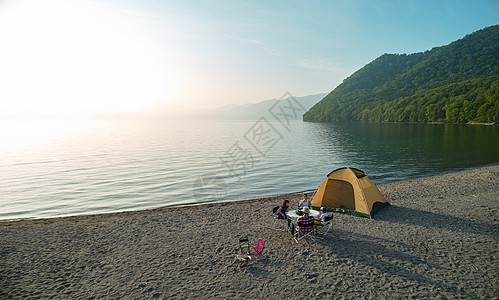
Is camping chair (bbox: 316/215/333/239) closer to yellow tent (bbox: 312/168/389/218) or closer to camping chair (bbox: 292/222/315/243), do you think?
camping chair (bbox: 292/222/315/243)

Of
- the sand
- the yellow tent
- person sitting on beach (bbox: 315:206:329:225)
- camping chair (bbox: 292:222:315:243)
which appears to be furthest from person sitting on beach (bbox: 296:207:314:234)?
the yellow tent

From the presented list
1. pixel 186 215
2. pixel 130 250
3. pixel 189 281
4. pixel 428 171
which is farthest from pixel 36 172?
pixel 428 171

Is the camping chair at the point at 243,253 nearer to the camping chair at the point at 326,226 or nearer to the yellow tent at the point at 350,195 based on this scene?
the camping chair at the point at 326,226

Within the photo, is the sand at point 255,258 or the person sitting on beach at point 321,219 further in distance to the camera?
the person sitting on beach at point 321,219

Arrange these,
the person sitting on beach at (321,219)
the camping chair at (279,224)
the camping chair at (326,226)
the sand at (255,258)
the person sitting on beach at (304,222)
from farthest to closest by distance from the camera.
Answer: the camping chair at (279,224) < the person sitting on beach at (321,219) < the camping chair at (326,226) < the person sitting on beach at (304,222) < the sand at (255,258)

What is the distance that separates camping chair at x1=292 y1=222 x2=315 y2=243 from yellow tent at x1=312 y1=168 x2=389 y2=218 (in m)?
4.07

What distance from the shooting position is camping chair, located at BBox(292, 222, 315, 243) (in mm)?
11120

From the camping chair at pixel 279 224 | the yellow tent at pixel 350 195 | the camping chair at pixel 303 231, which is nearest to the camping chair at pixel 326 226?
the camping chair at pixel 303 231

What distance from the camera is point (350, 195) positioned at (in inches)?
585

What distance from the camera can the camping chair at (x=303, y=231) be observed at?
11120 mm

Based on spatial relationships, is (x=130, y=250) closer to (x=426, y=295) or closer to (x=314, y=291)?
(x=314, y=291)

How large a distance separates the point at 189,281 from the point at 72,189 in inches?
910

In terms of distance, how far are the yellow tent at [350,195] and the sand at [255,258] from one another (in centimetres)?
70

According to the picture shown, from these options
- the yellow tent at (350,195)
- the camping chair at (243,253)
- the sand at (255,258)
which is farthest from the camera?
the yellow tent at (350,195)
